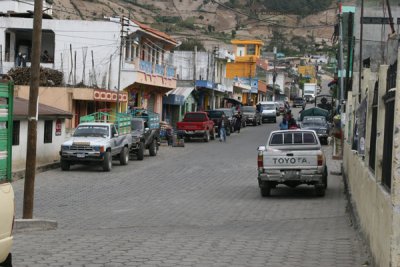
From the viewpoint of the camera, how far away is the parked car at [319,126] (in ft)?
142

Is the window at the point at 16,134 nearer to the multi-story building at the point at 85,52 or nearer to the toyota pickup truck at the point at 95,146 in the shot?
the toyota pickup truck at the point at 95,146

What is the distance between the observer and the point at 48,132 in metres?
28.8

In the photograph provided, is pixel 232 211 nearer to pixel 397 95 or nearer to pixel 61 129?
pixel 397 95

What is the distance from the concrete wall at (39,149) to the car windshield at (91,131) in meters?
1.42

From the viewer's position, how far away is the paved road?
10.6 m

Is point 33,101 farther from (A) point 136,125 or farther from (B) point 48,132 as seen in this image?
(A) point 136,125

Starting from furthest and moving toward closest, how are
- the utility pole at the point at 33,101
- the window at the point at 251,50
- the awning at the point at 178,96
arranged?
the window at the point at 251,50 < the awning at the point at 178,96 < the utility pole at the point at 33,101

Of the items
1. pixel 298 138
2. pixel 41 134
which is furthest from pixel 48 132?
pixel 298 138

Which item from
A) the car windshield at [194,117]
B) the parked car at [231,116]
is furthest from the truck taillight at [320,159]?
the parked car at [231,116]

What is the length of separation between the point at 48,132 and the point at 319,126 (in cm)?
2058

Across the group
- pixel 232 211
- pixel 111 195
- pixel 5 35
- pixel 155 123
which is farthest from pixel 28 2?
pixel 232 211

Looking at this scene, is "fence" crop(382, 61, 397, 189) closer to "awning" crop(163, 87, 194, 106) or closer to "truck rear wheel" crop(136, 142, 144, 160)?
"truck rear wheel" crop(136, 142, 144, 160)

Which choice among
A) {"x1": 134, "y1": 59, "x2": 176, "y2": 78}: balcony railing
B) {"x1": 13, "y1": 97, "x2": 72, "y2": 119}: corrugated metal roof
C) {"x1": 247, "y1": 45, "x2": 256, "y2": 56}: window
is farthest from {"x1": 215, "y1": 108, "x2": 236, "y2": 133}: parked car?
{"x1": 247, "y1": 45, "x2": 256, "y2": 56}: window

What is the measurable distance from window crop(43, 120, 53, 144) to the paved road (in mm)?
1884
